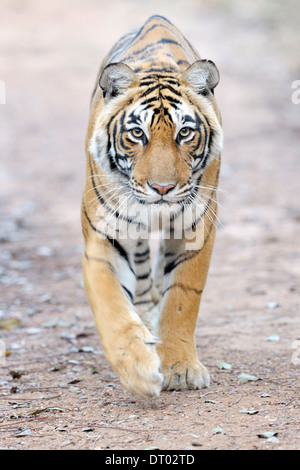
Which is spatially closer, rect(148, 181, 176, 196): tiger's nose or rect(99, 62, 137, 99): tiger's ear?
rect(148, 181, 176, 196): tiger's nose

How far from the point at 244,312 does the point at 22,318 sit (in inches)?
63.0

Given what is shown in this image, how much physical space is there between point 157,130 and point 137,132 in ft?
0.42

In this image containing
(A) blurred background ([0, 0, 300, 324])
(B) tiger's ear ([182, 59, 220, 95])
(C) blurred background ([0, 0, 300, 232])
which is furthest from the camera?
(C) blurred background ([0, 0, 300, 232])

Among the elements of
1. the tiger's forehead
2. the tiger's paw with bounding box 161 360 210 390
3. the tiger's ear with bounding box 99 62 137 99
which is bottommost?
the tiger's paw with bounding box 161 360 210 390

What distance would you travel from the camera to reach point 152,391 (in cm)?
337

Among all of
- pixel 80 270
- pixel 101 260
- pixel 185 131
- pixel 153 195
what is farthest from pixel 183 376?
pixel 80 270

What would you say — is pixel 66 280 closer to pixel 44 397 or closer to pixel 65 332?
pixel 65 332

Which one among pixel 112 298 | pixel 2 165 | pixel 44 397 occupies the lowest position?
pixel 44 397

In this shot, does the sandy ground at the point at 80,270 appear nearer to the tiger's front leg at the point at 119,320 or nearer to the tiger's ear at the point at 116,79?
the tiger's front leg at the point at 119,320

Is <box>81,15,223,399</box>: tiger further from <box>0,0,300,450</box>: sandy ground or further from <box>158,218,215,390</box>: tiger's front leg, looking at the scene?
<box>0,0,300,450</box>: sandy ground

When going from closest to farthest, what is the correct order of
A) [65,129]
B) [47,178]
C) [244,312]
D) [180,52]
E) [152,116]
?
[152,116]
[180,52]
[244,312]
[47,178]
[65,129]

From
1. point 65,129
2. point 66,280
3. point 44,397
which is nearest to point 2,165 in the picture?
point 65,129

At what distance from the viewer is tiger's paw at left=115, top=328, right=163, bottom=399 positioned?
3.36 meters

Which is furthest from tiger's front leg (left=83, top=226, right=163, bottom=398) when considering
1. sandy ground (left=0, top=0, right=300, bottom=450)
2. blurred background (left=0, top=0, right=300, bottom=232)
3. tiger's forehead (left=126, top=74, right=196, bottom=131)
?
blurred background (left=0, top=0, right=300, bottom=232)
